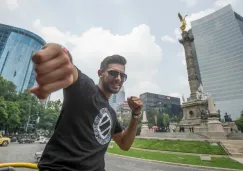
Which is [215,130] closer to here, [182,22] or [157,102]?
[182,22]

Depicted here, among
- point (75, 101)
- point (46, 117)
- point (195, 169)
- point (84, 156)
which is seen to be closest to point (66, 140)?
point (84, 156)

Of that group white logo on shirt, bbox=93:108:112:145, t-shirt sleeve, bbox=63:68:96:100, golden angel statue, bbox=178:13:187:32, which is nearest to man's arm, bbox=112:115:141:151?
white logo on shirt, bbox=93:108:112:145

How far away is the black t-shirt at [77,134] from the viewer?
1.40m

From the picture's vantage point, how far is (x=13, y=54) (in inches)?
2719

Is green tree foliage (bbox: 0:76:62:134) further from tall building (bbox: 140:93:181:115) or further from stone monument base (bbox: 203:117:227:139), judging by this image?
tall building (bbox: 140:93:181:115)

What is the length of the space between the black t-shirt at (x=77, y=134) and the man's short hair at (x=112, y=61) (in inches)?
24.8

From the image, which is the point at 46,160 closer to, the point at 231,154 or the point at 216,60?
the point at 231,154

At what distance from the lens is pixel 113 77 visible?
2.08 m

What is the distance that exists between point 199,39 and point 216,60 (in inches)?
747

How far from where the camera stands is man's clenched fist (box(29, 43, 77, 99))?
830 mm

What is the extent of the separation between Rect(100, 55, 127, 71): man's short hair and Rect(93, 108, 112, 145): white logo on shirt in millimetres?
677

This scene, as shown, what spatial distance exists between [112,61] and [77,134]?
111 cm

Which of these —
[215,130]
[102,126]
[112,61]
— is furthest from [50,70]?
[215,130]

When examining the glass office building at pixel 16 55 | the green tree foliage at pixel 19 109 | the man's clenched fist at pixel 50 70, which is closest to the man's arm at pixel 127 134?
the man's clenched fist at pixel 50 70
